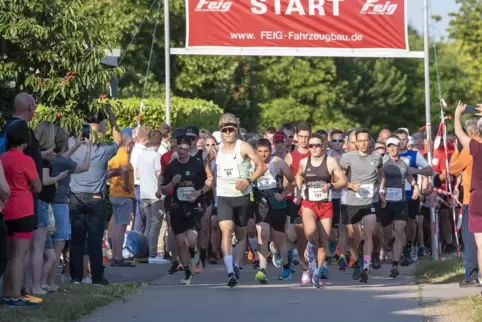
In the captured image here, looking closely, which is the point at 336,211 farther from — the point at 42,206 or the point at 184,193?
the point at 42,206

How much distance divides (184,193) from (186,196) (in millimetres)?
50

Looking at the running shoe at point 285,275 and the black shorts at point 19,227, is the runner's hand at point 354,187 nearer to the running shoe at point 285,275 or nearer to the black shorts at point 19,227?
the running shoe at point 285,275

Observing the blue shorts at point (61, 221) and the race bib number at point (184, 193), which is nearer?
the blue shorts at point (61, 221)

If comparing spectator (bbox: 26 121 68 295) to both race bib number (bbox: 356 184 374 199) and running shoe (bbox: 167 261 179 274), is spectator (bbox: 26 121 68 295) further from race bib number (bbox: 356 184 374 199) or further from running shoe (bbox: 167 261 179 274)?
race bib number (bbox: 356 184 374 199)

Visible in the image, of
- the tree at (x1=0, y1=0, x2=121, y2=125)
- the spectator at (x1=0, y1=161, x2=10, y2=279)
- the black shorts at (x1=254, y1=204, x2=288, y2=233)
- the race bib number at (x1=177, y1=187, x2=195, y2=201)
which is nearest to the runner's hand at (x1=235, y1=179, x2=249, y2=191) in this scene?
the race bib number at (x1=177, y1=187, x2=195, y2=201)

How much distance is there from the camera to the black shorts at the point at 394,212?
1823 cm

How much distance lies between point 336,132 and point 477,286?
614cm

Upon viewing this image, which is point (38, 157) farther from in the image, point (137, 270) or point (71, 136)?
point (137, 270)

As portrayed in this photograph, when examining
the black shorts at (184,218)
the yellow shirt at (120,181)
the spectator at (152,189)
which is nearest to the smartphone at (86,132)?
the black shorts at (184,218)

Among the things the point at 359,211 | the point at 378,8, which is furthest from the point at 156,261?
the point at 378,8

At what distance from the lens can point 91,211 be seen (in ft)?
47.0

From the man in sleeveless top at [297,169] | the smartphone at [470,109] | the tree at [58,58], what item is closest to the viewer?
the smartphone at [470,109]

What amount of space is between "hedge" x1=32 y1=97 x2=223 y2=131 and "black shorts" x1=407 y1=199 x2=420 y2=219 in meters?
4.70

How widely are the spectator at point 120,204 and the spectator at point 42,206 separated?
4614mm
